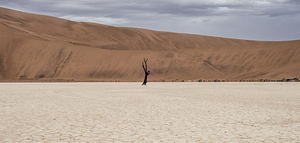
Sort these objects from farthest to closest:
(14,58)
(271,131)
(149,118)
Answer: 1. (14,58)
2. (149,118)
3. (271,131)

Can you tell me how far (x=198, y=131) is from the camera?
31.0 feet

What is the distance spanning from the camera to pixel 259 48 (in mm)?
76562

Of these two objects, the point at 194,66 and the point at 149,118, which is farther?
the point at 194,66

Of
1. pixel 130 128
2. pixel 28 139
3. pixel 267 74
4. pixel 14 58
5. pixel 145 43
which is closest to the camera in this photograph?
pixel 28 139

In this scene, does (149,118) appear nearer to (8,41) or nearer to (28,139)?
(28,139)

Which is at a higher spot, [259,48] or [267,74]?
[259,48]

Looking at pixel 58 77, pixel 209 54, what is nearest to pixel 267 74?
pixel 209 54

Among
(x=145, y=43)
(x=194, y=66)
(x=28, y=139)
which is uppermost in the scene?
(x=145, y=43)

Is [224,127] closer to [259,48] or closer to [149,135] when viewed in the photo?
[149,135]

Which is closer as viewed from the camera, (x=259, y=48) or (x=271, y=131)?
(x=271, y=131)

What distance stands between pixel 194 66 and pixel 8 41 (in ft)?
126

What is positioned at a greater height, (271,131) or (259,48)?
(259,48)

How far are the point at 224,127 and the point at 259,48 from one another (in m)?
69.7

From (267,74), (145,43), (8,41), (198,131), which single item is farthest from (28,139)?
(145,43)
